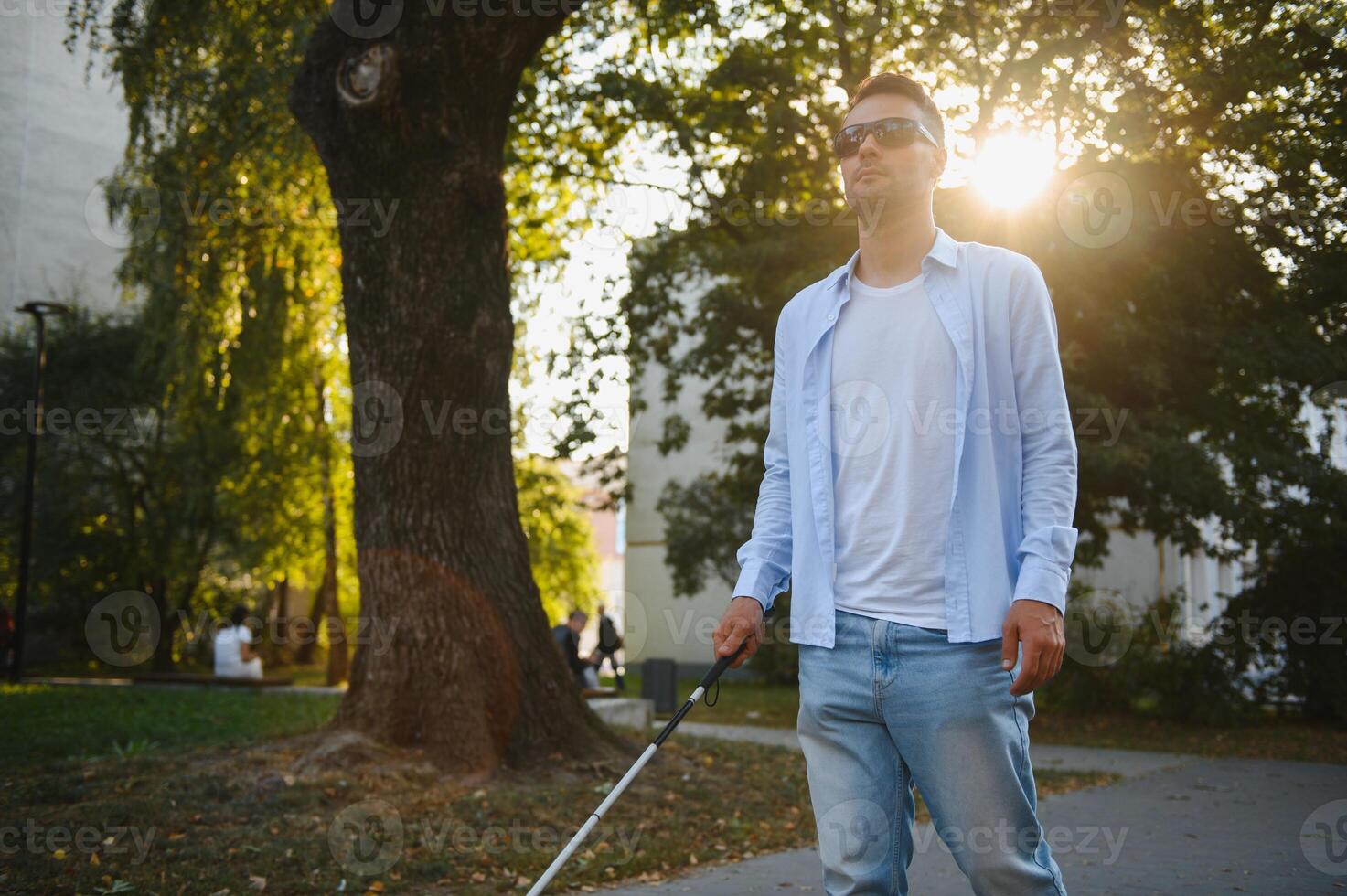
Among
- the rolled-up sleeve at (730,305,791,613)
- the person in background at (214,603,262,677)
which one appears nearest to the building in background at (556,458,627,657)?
the person in background at (214,603,262,677)

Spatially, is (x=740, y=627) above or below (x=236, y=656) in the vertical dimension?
above

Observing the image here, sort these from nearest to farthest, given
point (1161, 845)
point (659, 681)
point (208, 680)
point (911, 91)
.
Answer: point (911, 91) < point (1161, 845) < point (659, 681) < point (208, 680)

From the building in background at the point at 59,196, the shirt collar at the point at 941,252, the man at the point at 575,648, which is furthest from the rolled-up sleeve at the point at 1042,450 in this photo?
the building in background at the point at 59,196

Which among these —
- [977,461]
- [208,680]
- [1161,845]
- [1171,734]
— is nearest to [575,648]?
[1171,734]

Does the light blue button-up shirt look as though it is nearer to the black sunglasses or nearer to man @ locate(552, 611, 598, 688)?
the black sunglasses

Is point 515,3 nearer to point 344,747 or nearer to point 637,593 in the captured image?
point 344,747

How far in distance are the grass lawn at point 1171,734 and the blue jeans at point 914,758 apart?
33.0 ft

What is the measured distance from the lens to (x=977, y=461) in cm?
257

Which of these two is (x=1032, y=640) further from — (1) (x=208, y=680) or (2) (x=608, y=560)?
(2) (x=608, y=560)

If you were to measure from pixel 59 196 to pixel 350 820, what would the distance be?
116 ft

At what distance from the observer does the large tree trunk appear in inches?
292

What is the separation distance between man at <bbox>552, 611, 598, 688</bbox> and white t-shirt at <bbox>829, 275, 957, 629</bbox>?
930cm

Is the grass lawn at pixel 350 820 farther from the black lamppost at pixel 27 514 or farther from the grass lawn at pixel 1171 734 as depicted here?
the black lamppost at pixel 27 514

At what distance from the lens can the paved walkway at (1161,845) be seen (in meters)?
5.67
